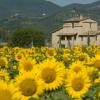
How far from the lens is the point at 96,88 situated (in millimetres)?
3854

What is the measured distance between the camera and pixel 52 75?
3.67m

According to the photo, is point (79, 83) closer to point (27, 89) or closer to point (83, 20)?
point (27, 89)

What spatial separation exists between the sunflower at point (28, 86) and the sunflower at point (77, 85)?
34 cm

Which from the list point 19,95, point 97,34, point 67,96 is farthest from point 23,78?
point 97,34

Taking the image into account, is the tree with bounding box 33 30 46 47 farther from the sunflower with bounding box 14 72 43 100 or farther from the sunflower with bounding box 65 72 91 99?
the sunflower with bounding box 14 72 43 100

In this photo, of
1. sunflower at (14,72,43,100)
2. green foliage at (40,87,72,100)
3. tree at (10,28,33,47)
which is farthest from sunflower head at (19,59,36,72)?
tree at (10,28,33,47)

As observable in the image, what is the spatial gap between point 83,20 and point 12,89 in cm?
8239

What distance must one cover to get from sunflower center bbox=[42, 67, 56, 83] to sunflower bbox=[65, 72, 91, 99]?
0.14 m

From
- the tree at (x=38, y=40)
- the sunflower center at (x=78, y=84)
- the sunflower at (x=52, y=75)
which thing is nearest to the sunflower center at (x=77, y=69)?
the sunflower at (x=52, y=75)

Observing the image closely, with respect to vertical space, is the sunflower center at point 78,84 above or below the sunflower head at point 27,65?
below

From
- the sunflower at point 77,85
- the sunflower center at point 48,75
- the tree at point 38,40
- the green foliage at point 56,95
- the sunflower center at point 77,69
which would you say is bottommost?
the tree at point 38,40

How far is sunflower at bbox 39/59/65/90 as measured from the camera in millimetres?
3609

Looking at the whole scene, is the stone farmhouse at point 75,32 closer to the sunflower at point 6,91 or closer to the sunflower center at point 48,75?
the sunflower center at point 48,75

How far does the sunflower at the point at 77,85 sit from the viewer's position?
361 cm
